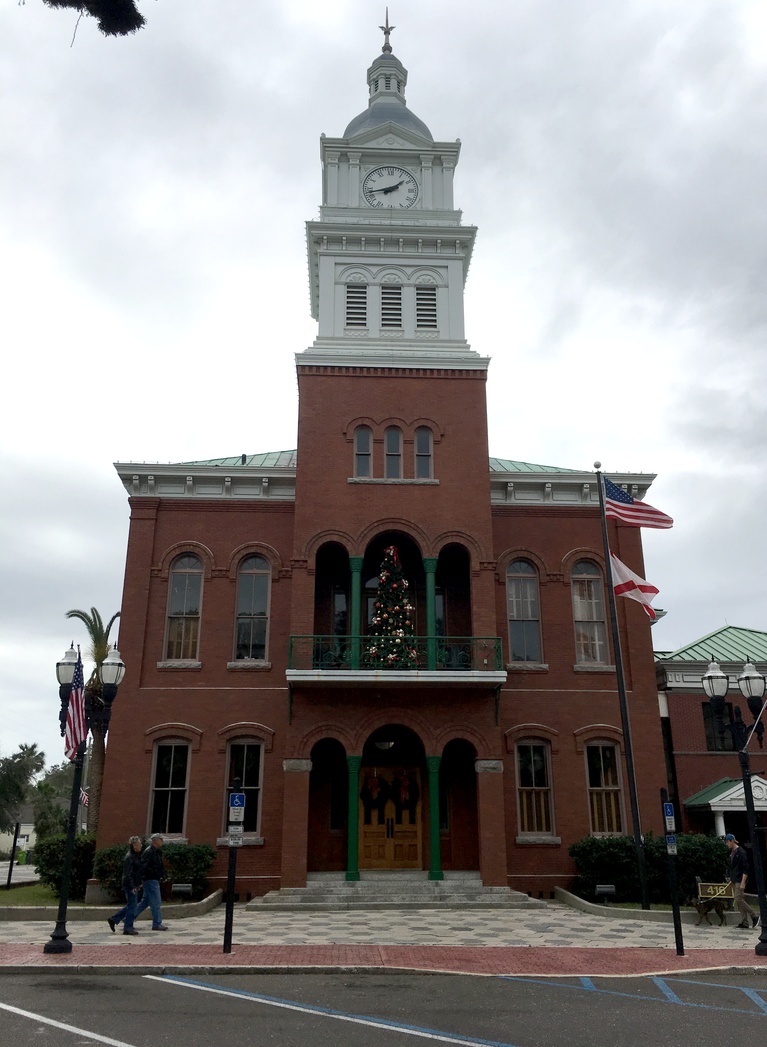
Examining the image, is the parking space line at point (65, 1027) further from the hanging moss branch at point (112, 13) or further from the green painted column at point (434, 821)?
the green painted column at point (434, 821)

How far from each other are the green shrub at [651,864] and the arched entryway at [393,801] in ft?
12.8

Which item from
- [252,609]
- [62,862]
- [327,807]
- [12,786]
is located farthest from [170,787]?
[12,786]

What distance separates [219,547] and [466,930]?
12.1m

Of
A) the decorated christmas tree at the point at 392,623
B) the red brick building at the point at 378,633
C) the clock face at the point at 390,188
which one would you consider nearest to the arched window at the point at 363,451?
the red brick building at the point at 378,633

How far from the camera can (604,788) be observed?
2220 centimetres

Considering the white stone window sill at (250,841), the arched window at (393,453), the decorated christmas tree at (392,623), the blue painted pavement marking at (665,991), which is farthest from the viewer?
the arched window at (393,453)

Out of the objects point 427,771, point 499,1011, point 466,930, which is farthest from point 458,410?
point 499,1011

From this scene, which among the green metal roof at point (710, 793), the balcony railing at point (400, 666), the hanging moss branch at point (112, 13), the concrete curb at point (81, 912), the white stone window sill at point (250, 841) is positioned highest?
the hanging moss branch at point (112, 13)

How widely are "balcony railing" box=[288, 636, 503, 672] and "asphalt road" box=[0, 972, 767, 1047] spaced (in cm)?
970

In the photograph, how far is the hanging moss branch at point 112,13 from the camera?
5758 millimetres

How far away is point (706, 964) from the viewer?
12.2 meters

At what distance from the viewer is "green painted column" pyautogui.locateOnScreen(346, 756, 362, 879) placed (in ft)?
65.3

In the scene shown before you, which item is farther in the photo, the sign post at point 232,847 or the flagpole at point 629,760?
the flagpole at point 629,760

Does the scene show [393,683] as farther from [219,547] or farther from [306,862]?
[219,547]
